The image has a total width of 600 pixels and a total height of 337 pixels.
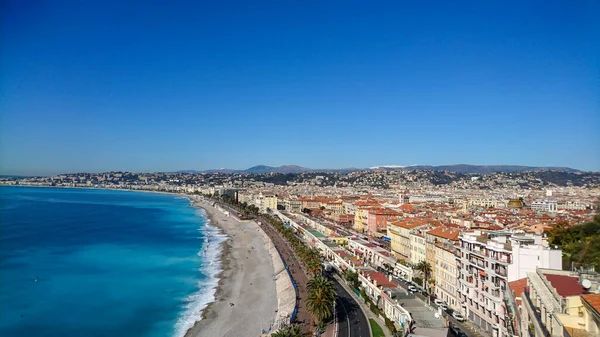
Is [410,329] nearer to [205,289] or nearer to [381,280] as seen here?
[381,280]

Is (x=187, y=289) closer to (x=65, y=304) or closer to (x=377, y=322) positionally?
(x=65, y=304)

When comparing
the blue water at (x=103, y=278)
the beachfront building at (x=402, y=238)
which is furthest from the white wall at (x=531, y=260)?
the blue water at (x=103, y=278)

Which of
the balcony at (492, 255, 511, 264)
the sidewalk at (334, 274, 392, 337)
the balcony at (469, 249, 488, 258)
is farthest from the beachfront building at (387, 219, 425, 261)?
the balcony at (492, 255, 511, 264)

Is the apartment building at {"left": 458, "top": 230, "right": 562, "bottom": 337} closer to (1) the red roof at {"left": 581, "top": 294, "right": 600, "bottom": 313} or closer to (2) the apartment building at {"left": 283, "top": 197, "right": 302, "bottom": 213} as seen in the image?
(1) the red roof at {"left": 581, "top": 294, "right": 600, "bottom": 313}

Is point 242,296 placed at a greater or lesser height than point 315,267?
lesser

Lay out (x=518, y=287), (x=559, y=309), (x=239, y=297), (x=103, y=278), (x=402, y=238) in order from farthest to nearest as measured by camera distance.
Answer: (x=402, y=238) → (x=103, y=278) → (x=239, y=297) → (x=518, y=287) → (x=559, y=309)

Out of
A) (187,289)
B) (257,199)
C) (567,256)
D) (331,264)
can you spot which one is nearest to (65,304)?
(187,289)

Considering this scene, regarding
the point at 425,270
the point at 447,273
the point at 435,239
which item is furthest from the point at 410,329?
the point at 435,239
